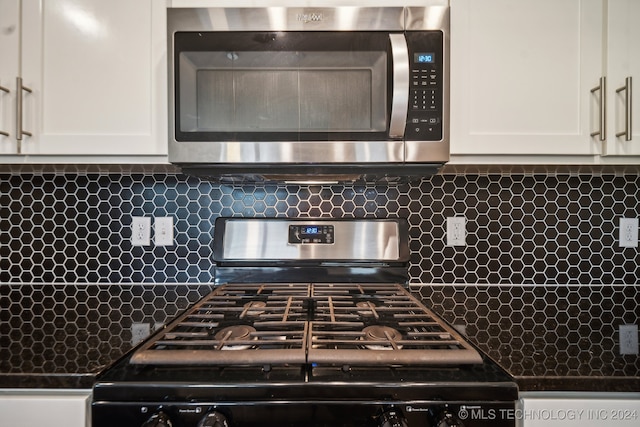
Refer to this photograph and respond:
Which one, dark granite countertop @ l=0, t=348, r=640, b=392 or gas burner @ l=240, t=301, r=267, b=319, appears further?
gas burner @ l=240, t=301, r=267, b=319

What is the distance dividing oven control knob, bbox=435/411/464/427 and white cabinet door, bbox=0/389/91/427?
2.19 feet

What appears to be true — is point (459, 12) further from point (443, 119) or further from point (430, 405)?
point (430, 405)

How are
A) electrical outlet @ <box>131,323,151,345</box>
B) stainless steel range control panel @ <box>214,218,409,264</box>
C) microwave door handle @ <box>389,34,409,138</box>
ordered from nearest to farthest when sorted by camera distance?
1. electrical outlet @ <box>131,323,151,345</box>
2. microwave door handle @ <box>389,34,409,138</box>
3. stainless steel range control panel @ <box>214,218,409,264</box>

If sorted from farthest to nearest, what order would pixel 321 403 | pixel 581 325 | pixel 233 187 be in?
pixel 233 187 < pixel 581 325 < pixel 321 403

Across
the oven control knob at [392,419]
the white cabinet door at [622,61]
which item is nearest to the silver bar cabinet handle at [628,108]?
the white cabinet door at [622,61]

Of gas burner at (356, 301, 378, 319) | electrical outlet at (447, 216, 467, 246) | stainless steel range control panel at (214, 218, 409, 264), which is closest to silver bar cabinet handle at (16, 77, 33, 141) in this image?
stainless steel range control panel at (214, 218, 409, 264)

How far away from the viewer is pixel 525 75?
1108 mm

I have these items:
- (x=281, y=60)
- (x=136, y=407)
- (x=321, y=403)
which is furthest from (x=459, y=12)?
(x=136, y=407)

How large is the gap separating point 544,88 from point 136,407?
131 cm

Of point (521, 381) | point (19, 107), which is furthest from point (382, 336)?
point (19, 107)

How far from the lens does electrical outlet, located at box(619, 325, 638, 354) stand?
2.82ft

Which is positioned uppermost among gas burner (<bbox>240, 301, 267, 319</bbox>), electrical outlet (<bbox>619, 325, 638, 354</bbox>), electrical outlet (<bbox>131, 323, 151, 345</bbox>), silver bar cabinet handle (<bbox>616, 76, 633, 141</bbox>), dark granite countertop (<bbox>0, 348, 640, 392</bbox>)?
silver bar cabinet handle (<bbox>616, 76, 633, 141</bbox>)

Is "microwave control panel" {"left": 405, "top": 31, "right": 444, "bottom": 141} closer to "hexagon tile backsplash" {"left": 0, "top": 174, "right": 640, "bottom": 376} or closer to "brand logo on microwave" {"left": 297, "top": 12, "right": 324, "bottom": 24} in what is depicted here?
"brand logo on microwave" {"left": 297, "top": 12, "right": 324, "bottom": 24}

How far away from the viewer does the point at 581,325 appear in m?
1.03
